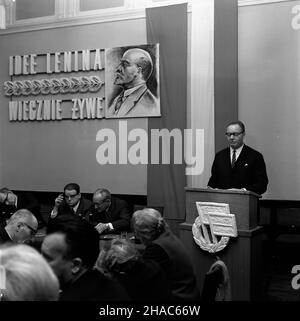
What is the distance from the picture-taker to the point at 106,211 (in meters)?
4.96

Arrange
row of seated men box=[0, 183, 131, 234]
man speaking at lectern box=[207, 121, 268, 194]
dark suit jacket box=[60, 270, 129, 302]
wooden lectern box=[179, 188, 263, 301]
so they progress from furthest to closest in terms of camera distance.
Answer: row of seated men box=[0, 183, 131, 234], man speaking at lectern box=[207, 121, 268, 194], wooden lectern box=[179, 188, 263, 301], dark suit jacket box=[60, 270, 129, 302]

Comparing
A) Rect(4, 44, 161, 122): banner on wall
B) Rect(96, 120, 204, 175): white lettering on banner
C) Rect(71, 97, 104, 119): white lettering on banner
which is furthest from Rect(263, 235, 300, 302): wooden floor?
Rect(71, 97, 104, 119): white lettering on banner

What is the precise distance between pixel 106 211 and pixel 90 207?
22 cm

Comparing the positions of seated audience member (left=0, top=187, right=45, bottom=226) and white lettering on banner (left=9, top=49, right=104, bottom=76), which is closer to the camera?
seated audience member (left=0, top=187, right=45, bottom=226)

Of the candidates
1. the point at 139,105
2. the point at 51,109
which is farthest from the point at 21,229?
the point at 51,109

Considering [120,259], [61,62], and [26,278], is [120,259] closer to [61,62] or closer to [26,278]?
[26,278]

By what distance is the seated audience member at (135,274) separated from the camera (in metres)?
2.19

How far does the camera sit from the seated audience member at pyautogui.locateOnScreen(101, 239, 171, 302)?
219 centimetres

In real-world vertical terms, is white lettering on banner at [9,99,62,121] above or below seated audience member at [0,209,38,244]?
above

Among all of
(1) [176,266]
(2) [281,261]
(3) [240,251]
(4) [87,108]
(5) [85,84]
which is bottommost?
(2) [281,261]

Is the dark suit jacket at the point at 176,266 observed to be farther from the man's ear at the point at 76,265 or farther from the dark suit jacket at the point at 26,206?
the dark suit jacket at the point at 26,206

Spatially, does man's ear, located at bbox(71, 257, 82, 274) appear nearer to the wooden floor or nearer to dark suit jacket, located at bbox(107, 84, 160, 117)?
the wooden floor

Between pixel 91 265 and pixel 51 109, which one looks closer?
pixel 91 265
